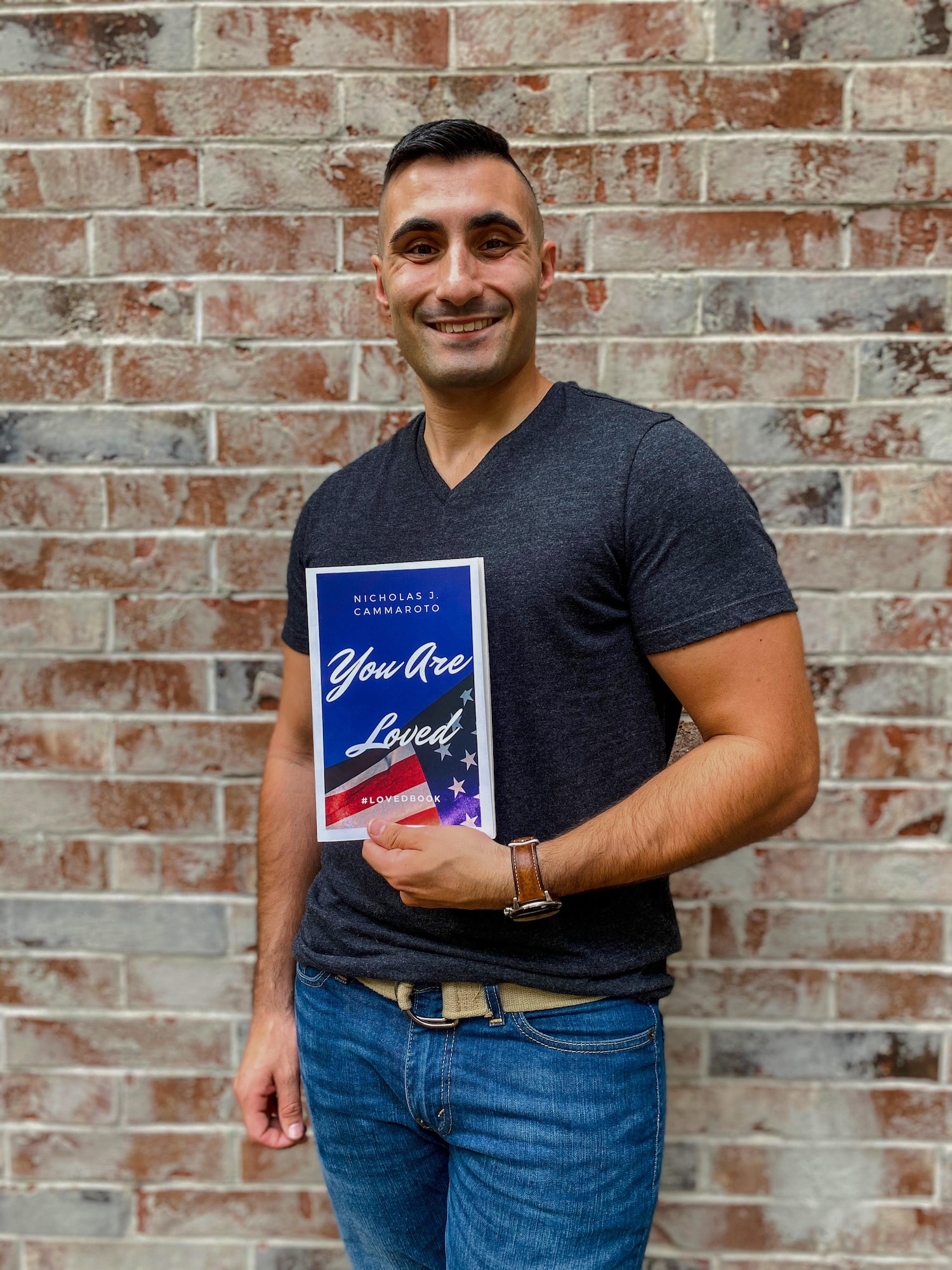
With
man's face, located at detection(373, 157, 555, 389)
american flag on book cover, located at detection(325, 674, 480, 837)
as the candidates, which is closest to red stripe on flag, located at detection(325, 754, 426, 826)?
american flag on book cover, located at detection(325, 674, 480, 837)

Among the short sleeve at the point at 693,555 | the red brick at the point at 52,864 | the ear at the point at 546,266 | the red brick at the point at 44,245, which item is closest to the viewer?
the short sleeve at the point at 693,555

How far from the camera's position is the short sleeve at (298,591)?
4.98ft

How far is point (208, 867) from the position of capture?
1.87 m

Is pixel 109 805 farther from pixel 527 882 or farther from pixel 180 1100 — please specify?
pixel 527 882

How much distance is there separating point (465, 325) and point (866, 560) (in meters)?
0.86

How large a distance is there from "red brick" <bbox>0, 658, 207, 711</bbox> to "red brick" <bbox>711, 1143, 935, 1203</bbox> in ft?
4.24

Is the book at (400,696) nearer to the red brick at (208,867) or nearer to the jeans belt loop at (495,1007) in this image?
the jeans belt loop at (495,1007)

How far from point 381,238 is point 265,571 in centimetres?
64

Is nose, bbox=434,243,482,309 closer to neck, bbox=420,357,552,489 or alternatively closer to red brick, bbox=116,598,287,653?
neck, bbox=420,357,552,489

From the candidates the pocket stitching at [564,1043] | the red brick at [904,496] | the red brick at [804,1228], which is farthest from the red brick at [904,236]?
the red brick at [804,1228]

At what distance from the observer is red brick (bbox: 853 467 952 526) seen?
1730mm

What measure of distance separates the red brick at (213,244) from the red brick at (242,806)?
917 mm

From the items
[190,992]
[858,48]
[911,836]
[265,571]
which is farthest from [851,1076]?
[858,48]

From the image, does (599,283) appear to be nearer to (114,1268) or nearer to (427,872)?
(427,872)
